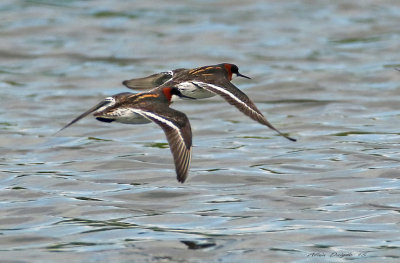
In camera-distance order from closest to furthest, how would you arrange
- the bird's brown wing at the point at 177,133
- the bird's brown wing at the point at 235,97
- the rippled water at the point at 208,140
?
1. the rippled water at the point at 208,140
2. the bird's brown wing at the point at 177,133
3. the bird's brown wing at the point at 235,97

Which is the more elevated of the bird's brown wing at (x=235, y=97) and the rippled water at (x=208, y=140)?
the bird's brown wing at (x=235, y=97)

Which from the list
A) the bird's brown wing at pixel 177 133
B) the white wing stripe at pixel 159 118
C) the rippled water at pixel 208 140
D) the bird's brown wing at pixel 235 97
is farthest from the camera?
the bird's brown wing at pixel 235 97

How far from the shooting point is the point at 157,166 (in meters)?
11.9

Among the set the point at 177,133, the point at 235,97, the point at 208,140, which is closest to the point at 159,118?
the point at 177,133

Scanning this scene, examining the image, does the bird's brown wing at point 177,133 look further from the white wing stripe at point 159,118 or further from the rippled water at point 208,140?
the rippled water at point 208,140

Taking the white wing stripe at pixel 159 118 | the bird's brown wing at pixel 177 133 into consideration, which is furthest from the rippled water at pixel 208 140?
the white wing stripe at pixel 159 118

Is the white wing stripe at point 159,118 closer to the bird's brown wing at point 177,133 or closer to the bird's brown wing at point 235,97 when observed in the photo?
the bird's brown wing at point 177,133

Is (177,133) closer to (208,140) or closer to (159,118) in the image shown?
(159,118)

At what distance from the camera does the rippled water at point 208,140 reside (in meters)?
8.66

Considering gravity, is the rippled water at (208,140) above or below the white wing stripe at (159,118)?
below

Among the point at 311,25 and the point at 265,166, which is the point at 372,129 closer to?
the point at 265,166

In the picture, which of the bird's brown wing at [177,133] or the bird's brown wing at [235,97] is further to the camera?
the bird's brown wing at [235,97]

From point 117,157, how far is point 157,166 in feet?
2.27

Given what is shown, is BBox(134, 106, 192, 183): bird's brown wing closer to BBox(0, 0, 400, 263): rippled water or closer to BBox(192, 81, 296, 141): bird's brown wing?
BBox(0, 0, 400, 263): rippled water
